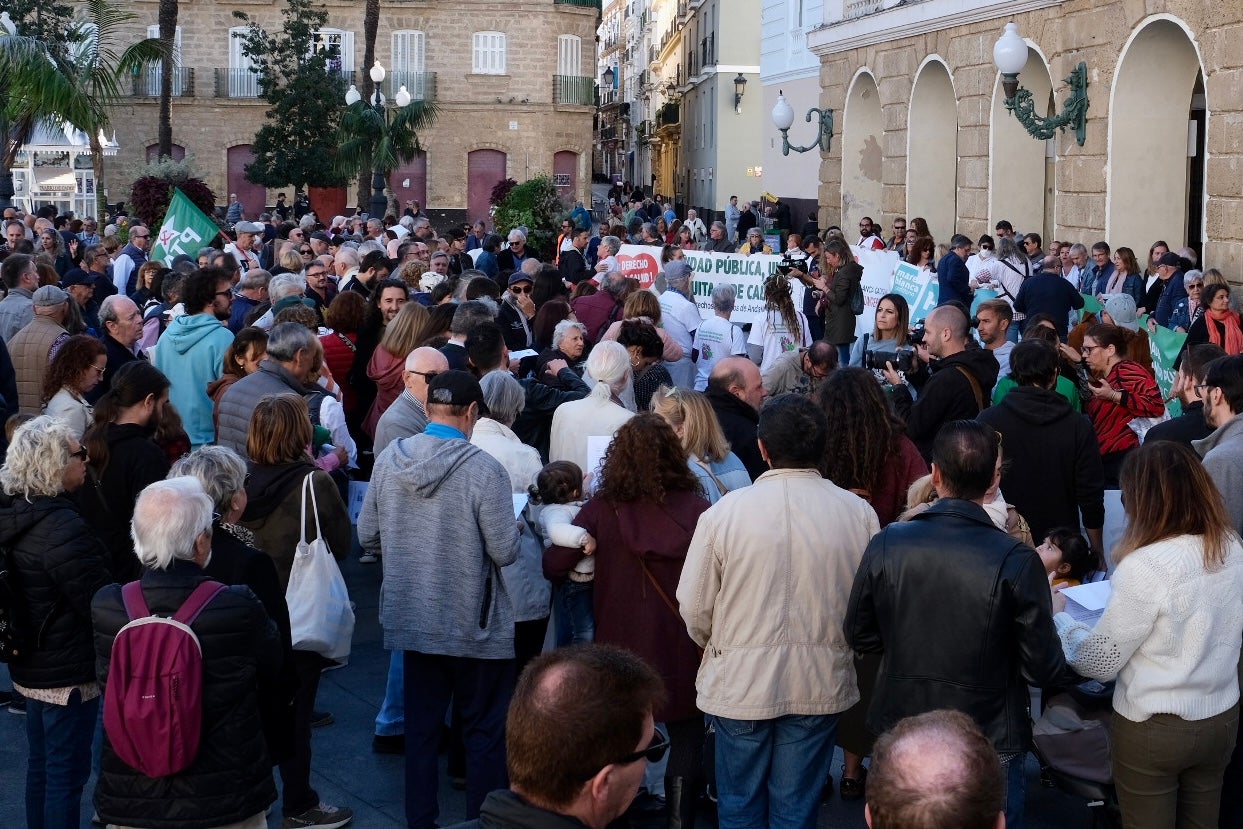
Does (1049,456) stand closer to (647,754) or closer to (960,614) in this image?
(960,614)

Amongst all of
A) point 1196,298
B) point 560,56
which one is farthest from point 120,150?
point 1196,298

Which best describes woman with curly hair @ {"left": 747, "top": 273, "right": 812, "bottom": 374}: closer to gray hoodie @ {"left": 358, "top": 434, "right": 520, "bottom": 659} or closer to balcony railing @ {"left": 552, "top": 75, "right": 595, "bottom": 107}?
gray hoodie @ {"left": 358, "top": 434, "right": 520, "bottom": 659}

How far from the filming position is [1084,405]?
7676mm

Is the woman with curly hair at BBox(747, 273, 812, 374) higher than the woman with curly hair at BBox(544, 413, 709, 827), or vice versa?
the woman with curly hair at BBox(747, 273, 812, 374)

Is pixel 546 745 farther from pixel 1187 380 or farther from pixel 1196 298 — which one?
pixel 1196 298

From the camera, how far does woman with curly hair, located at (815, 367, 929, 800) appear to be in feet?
18.0

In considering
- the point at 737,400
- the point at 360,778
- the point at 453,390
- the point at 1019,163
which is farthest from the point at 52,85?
the point at 453,390

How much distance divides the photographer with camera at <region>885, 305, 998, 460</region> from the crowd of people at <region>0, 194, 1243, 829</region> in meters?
0.02

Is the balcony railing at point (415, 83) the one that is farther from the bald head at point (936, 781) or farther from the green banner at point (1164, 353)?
the bald head at point (936, 781)

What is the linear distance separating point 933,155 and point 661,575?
1879cm

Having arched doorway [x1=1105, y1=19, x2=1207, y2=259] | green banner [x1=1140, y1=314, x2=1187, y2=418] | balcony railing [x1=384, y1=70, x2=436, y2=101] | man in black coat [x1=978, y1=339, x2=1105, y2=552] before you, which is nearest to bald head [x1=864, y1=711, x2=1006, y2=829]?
man in black coat [x1=978, y1=339, x2=1105, y2=552]

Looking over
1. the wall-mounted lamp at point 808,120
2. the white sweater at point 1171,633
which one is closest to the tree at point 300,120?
the wall-mounted lamp at point 808,120

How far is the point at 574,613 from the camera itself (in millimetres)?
5734

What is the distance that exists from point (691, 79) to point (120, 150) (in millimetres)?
19040
